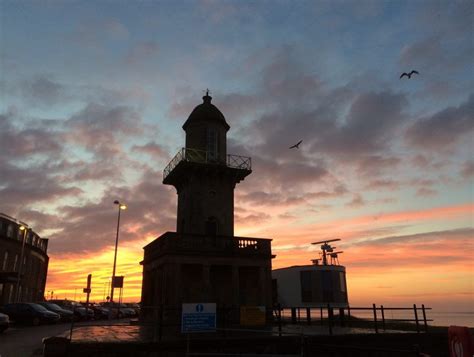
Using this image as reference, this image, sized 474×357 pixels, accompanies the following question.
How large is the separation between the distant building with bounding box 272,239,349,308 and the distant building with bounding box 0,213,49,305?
3590cm

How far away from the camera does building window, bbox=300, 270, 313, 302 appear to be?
3681 cm

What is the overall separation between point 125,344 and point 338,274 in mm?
27477

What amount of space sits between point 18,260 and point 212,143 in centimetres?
4970

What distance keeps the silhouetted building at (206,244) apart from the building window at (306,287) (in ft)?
31.3

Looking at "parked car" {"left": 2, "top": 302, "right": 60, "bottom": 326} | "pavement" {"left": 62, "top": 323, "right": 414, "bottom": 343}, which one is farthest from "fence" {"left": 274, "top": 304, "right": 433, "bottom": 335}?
"parked car" {"left": 2, "top": 302, "right": 60, "bottom": 326}

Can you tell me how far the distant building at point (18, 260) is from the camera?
5834 cm

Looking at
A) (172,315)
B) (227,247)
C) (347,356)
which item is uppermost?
(227,247)

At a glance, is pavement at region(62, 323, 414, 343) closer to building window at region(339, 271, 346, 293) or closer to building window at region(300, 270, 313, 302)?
building window at region(300, 270, 313, 302)

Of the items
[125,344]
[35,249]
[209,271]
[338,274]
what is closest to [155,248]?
[209,271]

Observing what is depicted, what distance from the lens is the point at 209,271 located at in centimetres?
2750

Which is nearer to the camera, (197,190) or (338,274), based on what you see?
(197,190)

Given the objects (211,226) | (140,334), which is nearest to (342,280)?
(211,226)

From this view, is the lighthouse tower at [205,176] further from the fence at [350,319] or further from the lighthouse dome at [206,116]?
the fence at [350,319]

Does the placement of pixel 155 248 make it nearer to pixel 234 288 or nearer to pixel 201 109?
pixel 234 288
